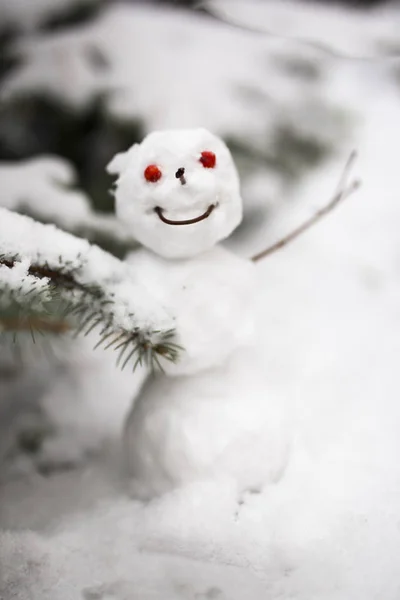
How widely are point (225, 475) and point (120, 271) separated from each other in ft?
0.97

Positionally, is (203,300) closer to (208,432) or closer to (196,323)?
(196,323)

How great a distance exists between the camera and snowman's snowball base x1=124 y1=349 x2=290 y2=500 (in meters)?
0.72

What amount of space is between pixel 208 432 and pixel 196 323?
5.6 inches

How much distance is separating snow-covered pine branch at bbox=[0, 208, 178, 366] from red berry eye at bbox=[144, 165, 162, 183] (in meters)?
0.10

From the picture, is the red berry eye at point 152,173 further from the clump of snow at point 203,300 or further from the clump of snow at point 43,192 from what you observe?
the clump of snow at point 43,192

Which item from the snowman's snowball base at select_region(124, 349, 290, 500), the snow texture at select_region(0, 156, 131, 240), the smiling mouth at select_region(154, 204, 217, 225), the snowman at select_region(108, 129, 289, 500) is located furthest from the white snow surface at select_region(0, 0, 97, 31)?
the snowman's snowball base at select_region(124, 349, 290, 500)

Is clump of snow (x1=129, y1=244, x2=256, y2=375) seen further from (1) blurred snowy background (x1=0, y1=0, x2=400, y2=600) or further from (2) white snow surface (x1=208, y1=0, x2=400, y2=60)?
(2) white snow surface (x1=208, y1=0, x2=400, y2=60)

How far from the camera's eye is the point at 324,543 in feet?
2.18

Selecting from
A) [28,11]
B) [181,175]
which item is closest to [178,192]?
[181,175]

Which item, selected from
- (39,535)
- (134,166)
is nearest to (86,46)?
(134,166)

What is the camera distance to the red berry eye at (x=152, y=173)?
661mm

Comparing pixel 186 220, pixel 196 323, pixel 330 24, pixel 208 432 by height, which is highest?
pixel 330 24

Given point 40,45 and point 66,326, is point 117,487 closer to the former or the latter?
point 66,326

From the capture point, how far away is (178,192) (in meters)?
0.66
